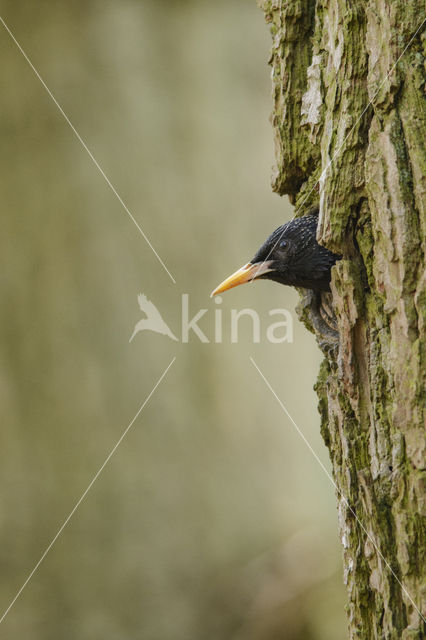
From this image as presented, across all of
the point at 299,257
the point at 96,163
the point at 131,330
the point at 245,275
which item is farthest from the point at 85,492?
the point at 299,257

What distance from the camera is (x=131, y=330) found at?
11.0 feet

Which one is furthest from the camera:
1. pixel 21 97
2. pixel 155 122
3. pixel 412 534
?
pixel 155 122

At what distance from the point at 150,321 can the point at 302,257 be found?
178cm

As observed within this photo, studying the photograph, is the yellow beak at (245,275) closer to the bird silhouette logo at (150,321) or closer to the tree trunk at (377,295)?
the tree trunk at (377,295)

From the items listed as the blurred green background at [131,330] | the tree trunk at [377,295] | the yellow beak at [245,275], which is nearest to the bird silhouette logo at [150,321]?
the blurred green background at [131,330]

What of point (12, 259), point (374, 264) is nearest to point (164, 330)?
point (12, 259)

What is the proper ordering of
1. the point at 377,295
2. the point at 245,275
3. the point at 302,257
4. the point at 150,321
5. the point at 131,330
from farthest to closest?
the point at 150,321, the point at 131,330, the point at 245,275, the point at 302,257, the point at 377,295

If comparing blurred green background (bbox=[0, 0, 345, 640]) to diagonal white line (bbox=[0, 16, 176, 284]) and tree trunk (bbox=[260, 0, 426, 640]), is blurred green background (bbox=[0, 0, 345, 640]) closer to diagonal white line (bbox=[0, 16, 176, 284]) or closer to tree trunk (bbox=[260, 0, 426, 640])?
diagonal white line (bbox=[0, 16, 176, 284])

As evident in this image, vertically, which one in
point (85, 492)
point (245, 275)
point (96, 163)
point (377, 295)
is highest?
point (96, 163)

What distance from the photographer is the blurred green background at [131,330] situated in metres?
3.32

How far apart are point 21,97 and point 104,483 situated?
1.98 m

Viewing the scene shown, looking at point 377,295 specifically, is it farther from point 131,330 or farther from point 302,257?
point 131,330

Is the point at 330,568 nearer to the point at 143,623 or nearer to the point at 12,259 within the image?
the point at 143,623

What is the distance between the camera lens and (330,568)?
12.3 ft
